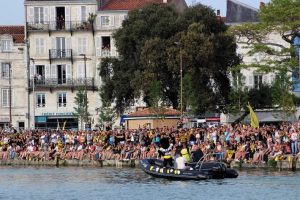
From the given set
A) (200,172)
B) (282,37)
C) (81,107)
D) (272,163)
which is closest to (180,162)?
(200,172)

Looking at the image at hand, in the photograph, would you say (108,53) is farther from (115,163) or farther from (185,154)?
(185,154)

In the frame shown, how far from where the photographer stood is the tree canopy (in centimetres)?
11062

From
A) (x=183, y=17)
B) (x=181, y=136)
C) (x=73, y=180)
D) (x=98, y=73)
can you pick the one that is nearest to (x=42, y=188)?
(x=73, y=180)

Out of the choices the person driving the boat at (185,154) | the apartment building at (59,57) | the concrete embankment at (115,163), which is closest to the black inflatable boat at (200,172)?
the person driving the boat at (185,154)

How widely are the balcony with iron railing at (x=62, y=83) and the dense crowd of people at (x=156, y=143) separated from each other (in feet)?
93.8

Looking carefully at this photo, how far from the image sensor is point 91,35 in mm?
130500

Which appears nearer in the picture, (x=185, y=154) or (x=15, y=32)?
(x=185, y=154)

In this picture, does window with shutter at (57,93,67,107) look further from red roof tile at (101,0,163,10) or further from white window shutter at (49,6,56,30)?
red roof tile at (101,0,163,10)

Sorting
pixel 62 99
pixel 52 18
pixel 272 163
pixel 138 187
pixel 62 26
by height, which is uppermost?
pixel 52 18

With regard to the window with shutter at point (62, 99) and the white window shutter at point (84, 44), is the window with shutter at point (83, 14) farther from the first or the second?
the window with shutter at point (62, 99)

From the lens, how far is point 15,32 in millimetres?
135250

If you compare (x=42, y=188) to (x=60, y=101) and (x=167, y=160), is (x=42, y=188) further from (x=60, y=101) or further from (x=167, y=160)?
(x=60, y=101)

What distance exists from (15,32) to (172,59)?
29030 mm

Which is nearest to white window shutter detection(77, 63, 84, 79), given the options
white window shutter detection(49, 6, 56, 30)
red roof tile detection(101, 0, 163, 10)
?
white window shutter detection(49, 6, 56, 30)
